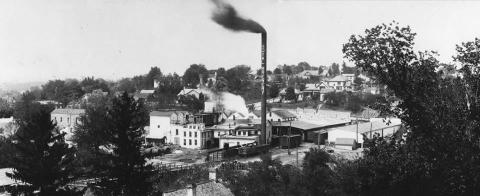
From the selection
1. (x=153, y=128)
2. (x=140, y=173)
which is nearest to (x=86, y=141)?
(x=153, y=128)

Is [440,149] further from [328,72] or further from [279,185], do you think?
[328,72]

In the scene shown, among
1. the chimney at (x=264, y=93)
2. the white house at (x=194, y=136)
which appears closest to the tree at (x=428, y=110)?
the chimney at (x=264, y=93)

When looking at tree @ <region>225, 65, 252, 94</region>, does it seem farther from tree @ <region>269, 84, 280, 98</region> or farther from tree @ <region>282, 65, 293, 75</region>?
tree @ <region>282, 65, 293, 75</region>

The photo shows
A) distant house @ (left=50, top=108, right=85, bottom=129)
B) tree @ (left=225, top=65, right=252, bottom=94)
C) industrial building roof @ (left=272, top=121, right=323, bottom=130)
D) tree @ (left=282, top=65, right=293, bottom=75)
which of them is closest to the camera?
industrial building roof @ (left=272, top=121, right=323, bottom=130)

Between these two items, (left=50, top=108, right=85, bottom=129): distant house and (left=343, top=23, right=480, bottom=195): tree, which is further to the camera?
(left=50, top=108, right=85, bottom=129): distant house

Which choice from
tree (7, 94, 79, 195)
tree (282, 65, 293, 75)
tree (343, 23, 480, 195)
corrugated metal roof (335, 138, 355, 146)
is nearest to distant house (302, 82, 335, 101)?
tree (282, 65, 293, 75)

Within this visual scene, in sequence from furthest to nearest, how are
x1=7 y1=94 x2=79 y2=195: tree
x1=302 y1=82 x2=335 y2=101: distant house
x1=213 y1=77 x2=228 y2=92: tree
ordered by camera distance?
x1=302 y1=82 x2=335 y2=101: distant house → x1=213 y1=77 x2=228 y2=92: tree → x1=7 y1=94 x2=79 y2=195: tree

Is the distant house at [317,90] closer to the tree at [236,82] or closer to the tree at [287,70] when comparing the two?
the tree at [236,82]
